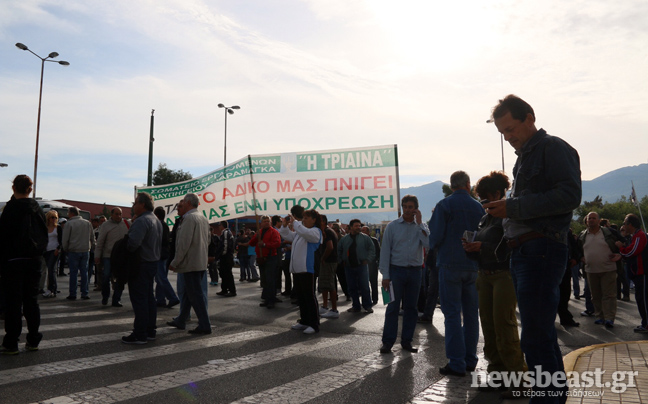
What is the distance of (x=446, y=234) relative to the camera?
5730mm

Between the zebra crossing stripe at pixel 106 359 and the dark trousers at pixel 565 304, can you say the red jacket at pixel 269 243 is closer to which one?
the zebra crossing stripe at pixel 106 359

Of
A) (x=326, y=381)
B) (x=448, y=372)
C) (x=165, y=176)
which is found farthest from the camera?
(x=165, y=176)

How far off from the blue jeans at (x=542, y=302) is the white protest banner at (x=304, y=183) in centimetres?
910

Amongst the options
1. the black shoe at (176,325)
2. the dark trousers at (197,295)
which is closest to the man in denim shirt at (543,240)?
the dark trousers at (197,295)

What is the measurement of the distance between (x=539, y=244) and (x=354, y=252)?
26.8ft

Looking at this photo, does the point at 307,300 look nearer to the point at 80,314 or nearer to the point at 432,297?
the point at 432,297

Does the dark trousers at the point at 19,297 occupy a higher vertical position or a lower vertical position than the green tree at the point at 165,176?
lower

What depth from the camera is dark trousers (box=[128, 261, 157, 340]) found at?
707cm

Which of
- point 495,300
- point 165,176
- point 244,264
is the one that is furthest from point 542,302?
point 165,176

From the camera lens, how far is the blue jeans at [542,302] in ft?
10.3

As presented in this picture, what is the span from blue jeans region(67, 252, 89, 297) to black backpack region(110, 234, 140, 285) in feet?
19.2

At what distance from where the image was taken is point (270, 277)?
1159 centimetres

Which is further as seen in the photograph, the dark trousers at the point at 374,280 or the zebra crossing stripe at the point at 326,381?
the dark trousers at the point at 374,280

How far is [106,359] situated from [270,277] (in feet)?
18.9
